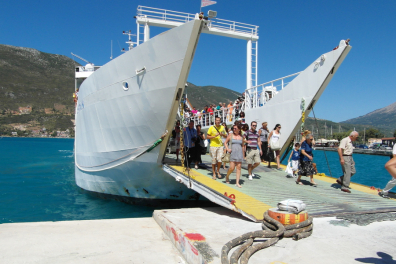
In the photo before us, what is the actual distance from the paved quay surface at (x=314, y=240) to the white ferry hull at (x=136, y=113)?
10.6 ft

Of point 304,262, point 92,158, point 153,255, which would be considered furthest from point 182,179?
point 92,158

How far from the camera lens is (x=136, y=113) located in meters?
7.83

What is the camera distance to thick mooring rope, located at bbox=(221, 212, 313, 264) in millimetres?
3088

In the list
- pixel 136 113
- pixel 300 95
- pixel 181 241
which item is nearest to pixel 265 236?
pixel 181 241

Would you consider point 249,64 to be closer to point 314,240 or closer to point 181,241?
point 314,240

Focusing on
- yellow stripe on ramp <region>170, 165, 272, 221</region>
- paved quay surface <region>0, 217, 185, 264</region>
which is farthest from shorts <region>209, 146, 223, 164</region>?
paved quay surface <region>0, 217, 185, 264</region>

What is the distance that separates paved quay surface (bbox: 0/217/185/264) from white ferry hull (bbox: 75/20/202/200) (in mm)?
3214

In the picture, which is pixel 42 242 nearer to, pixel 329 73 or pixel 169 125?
pixel 169 125

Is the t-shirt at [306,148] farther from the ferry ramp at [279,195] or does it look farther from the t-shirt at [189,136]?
the t-shirt at [189,136]

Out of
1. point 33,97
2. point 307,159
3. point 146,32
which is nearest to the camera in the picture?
point 307,159

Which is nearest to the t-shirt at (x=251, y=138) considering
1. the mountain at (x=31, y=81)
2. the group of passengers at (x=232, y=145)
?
the group of passengers at (x=232, y=145)

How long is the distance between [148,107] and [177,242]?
435 centimetres

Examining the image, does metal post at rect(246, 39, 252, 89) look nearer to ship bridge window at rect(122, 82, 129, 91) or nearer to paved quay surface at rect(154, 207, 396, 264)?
ship bridge window at rect(122, 82, 129, 91)

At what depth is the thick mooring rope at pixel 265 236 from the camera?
309 cm
